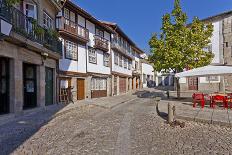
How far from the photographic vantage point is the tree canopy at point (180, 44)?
16422 millimetres

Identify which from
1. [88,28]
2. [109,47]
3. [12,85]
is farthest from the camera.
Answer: [109,47]

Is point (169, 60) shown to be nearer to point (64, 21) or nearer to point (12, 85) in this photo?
point (64, 21)

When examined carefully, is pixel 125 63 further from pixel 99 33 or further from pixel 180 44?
pixel 180 44

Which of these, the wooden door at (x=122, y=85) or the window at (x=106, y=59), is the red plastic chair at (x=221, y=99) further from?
the wooden door at (x=122, y=85)

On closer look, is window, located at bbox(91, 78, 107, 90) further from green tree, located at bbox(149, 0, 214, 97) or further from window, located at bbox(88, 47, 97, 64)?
green tree, located at bbox(149, 0, 214, 97)

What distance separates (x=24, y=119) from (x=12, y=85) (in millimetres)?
1663

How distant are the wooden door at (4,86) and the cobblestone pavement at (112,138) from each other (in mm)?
1440

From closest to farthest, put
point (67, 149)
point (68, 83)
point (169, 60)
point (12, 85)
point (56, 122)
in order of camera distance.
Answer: point (67, 149) → point (56, 122) → point (12, 85) → point (169, 60) → point (68, 83)

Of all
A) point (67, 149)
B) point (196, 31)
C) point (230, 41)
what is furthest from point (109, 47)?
point (67, 149)

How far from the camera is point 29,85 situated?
505 inches

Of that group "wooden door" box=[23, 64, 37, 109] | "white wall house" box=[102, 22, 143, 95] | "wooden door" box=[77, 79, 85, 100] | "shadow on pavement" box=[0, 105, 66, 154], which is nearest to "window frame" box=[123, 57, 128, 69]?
"white wall house" box=[102, 22, 143, 95]

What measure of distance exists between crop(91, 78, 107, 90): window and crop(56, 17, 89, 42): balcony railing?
14.6 ft

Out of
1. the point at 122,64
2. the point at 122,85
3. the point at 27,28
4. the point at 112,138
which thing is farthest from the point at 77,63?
the point at 122,85

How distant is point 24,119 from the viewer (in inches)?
382
